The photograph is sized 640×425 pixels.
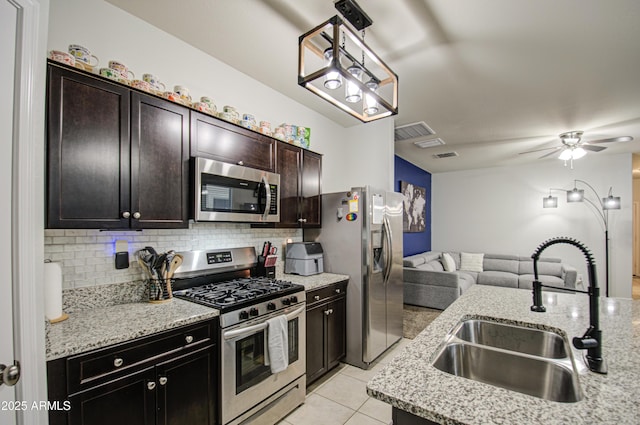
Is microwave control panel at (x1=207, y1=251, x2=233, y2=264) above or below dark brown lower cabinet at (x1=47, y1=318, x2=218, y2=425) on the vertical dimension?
above

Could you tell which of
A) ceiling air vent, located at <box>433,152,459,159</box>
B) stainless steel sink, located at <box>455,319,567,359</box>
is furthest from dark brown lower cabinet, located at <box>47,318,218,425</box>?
ceiling air vent, located at <box>433,152,459,159</box>

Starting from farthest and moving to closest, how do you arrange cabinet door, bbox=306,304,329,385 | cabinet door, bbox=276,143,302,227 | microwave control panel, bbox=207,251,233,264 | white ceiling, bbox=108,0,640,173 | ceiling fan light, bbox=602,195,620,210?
ceiling fan light, bbox=602,195,620,210, cabinet door, bbox=276,143,302,227, cabinet door, bbox=306,304,329,385, microwave control panel, bbox=207,251,233,264, white ceiling, bbox=108,0,640,173

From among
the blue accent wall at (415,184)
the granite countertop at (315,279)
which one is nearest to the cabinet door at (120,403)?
the granite countertop at (315,279)

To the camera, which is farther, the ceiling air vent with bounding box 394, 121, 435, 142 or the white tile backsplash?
the ceiling air vent with bounding box 394, 121, 435, 142

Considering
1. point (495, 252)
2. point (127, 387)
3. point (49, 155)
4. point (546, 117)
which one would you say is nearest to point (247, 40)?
point (49, 155)

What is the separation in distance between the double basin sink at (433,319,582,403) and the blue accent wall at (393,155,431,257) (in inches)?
157

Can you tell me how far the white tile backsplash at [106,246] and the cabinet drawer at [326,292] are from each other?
85 centimetres

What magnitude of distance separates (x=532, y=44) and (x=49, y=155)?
124 inches

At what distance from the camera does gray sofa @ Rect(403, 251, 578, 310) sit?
424 centimetres

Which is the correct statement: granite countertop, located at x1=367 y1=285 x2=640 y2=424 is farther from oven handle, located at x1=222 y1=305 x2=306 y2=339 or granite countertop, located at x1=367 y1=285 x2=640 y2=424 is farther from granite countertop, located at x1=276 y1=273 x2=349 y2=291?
granite countertop, located at x1=276 y1=273 x2=349 y2=291

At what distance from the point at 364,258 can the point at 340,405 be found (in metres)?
1.26

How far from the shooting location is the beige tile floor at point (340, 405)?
7.02 ft

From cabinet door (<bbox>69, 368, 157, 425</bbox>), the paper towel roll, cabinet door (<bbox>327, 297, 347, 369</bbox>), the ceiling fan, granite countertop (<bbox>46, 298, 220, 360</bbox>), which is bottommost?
cabinet door (<bbox>327, 297, 347, 369</bbox>)

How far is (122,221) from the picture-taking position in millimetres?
1629
